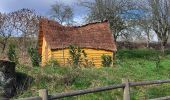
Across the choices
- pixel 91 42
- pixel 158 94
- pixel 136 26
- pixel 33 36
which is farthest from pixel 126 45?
pixel 158 94

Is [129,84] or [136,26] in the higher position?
[136,26]

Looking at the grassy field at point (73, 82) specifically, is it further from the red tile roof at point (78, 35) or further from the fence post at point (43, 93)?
the red tile roof at point (78, 35)

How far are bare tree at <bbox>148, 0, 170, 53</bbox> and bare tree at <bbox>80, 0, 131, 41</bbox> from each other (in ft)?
10.5

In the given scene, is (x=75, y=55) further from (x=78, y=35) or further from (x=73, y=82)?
(x=78, y=35)

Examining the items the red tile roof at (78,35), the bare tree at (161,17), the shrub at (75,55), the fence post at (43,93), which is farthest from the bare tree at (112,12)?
the fence post at (43,93)

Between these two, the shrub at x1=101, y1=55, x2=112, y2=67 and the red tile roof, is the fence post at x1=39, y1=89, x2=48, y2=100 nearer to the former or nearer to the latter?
the shrub at x1=101, y1=55, x2=112, y2=67

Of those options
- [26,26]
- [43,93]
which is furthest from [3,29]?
[43,93]

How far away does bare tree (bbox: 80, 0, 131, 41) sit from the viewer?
53.9m

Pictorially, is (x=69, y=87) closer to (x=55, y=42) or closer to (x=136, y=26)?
(x=55, y=42)

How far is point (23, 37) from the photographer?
130 feet

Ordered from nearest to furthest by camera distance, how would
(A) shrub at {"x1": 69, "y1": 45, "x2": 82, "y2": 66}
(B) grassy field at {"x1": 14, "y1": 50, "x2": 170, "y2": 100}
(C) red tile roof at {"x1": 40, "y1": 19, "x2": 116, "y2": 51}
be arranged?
(B) grassy field at {"x1": 14, "y1": 50, "x2": 170, "y2": 100} → (A) shrub at {"x1": 69, "y1": 45, "x2": 82, "y2": 66} → (C) red tile roof at {"x1": 40, "y1": 19, "x2": 116, "y2": 51}

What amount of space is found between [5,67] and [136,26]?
42253mm

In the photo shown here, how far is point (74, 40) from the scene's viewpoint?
111ft

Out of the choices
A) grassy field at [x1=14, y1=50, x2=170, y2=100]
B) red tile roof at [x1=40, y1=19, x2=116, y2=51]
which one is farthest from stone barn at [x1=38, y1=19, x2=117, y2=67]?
grassy field at [x1=14, y1=50, x2=170, y2=100]
